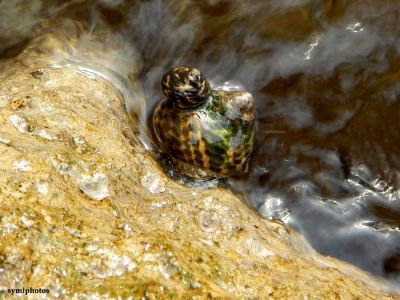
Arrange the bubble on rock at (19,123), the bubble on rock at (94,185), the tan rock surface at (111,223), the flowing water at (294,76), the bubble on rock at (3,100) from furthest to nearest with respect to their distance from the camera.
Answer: the flowing water at (294,76), the bubble on rock at (3,100), the bubble on rock at (19,123), the bubble on rock at (94,185), the tan rock surface at (111,223)

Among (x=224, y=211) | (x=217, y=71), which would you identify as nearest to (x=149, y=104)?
(x=217, y=71)

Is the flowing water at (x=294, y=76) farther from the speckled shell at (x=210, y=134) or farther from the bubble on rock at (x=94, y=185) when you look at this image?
the bubble on rock at (x=94, y=185)

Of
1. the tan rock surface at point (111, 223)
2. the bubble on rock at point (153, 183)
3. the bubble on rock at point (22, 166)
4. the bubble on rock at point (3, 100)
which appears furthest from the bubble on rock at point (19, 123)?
the bubble on rock at point (153, 183)

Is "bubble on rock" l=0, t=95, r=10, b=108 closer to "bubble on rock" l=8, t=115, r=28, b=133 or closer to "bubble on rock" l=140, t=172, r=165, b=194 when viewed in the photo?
"bubble on rock" l=8, t=115, r=28, b=133

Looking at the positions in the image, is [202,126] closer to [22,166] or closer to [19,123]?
[19,123]

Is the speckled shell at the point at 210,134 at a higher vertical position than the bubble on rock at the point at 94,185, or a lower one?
lower

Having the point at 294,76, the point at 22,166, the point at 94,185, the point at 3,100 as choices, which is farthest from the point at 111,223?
the point at 294,76

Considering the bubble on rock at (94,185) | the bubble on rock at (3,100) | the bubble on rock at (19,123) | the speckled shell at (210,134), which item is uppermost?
the bubble on rock at (19,123)

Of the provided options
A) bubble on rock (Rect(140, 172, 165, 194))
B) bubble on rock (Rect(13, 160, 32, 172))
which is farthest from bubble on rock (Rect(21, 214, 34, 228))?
bubble on rock (Rect(140, 172, 165, 194))

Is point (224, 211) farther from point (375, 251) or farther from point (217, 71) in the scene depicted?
point (217, 71)
